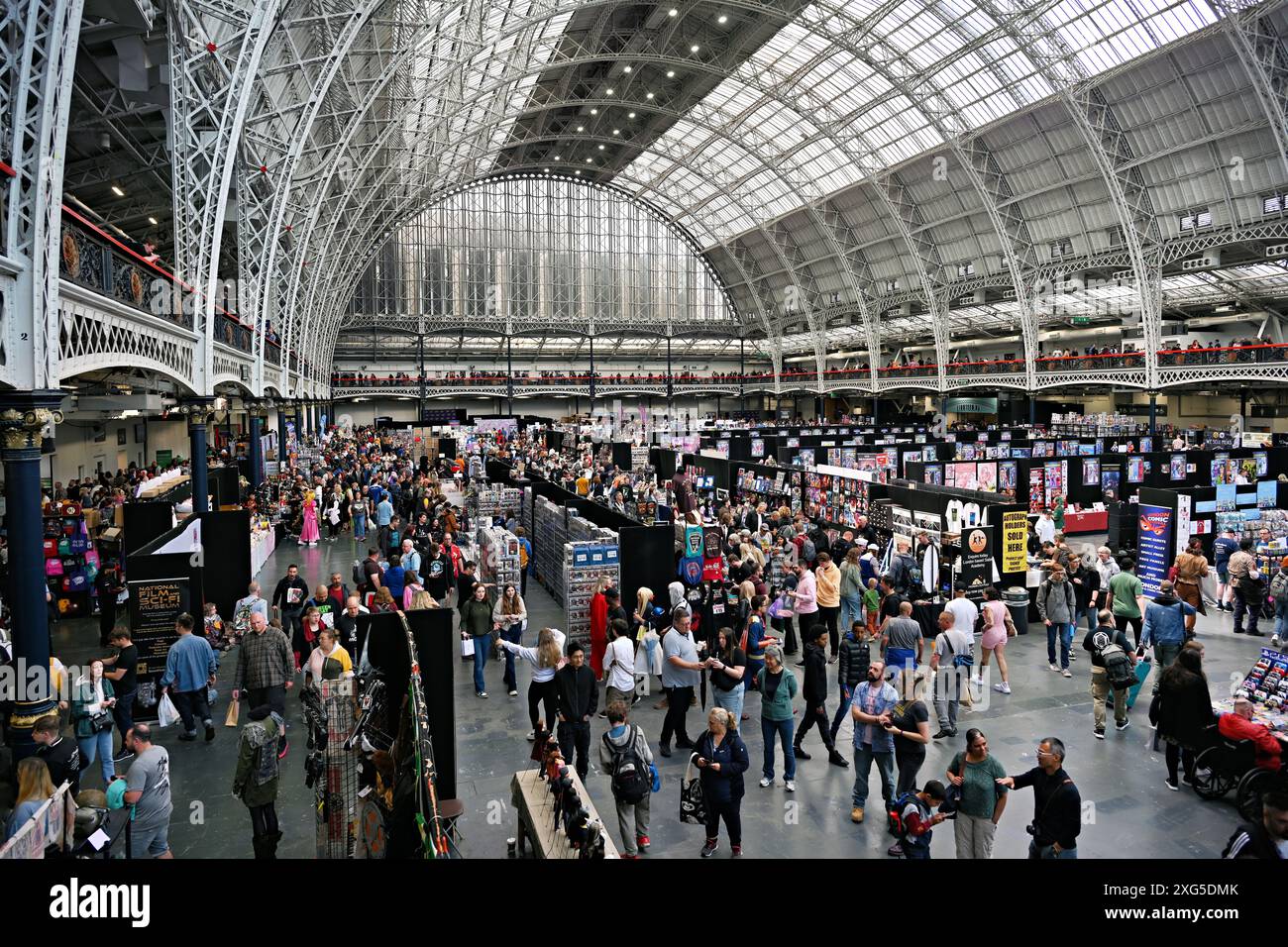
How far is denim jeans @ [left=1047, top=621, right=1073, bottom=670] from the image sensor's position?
32.8ft

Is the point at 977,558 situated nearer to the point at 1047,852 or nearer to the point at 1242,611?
the point at 1242,611

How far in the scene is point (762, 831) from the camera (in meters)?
6.22

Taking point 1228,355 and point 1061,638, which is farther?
point 1228,355

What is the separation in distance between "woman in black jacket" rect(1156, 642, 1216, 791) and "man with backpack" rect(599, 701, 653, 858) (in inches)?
194

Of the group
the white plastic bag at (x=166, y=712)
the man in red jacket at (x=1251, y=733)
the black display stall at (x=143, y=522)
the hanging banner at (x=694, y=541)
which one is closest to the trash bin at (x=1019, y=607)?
the hanging banner at (x=694, y=541)

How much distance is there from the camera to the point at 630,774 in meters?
5.43

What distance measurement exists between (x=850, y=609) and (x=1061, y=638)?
9.21 feet

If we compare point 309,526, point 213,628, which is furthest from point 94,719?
point 309,526

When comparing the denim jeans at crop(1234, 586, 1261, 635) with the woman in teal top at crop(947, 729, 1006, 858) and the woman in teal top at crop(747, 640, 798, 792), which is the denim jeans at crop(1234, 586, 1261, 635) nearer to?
the woman in teal top at crop(747, 640, 798, 792)

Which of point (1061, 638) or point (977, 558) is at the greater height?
point (977, 558)

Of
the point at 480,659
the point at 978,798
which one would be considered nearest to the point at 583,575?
the point at 480,659

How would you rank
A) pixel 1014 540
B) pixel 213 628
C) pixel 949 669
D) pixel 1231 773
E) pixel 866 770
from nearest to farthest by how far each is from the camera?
pixel 866 770 < pixel 1231 773 < pixel 949 669 < pixel 213 628 < pixel 1014 540

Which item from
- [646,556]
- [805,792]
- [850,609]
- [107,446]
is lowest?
[805,792]

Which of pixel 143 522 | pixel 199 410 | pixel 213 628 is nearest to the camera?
pixel 213 628
